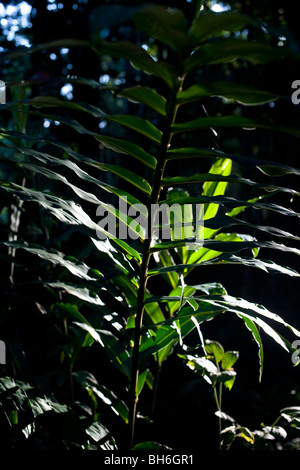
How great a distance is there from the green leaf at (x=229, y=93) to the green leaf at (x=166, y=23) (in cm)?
8

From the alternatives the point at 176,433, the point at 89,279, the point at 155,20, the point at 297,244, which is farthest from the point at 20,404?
the point at 297,244

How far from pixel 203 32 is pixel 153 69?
9 centimetres

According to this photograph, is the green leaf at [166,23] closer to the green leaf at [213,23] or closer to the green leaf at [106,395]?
the green leaf at [213,23]

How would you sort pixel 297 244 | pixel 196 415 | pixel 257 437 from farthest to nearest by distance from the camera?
pixel 297 244 → pixel 196 415 → pixel 257 437

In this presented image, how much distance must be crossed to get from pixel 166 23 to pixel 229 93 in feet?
0.49

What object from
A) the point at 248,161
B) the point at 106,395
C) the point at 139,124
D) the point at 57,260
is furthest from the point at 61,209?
the point at 106,395

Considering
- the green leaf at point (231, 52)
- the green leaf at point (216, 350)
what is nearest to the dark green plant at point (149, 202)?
the green leaf at point (231, 52)

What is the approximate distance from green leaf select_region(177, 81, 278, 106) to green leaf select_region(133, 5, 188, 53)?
0.25 feet

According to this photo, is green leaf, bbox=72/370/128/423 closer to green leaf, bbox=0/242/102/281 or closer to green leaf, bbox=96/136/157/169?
green leaf, bbox=0/242/102/281

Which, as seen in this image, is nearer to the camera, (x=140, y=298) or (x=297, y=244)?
(x=140, y=298)

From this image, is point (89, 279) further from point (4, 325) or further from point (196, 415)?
point (196, 415)

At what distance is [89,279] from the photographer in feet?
2.40

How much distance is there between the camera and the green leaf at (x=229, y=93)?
1.70 ft

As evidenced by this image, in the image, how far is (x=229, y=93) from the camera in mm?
545
